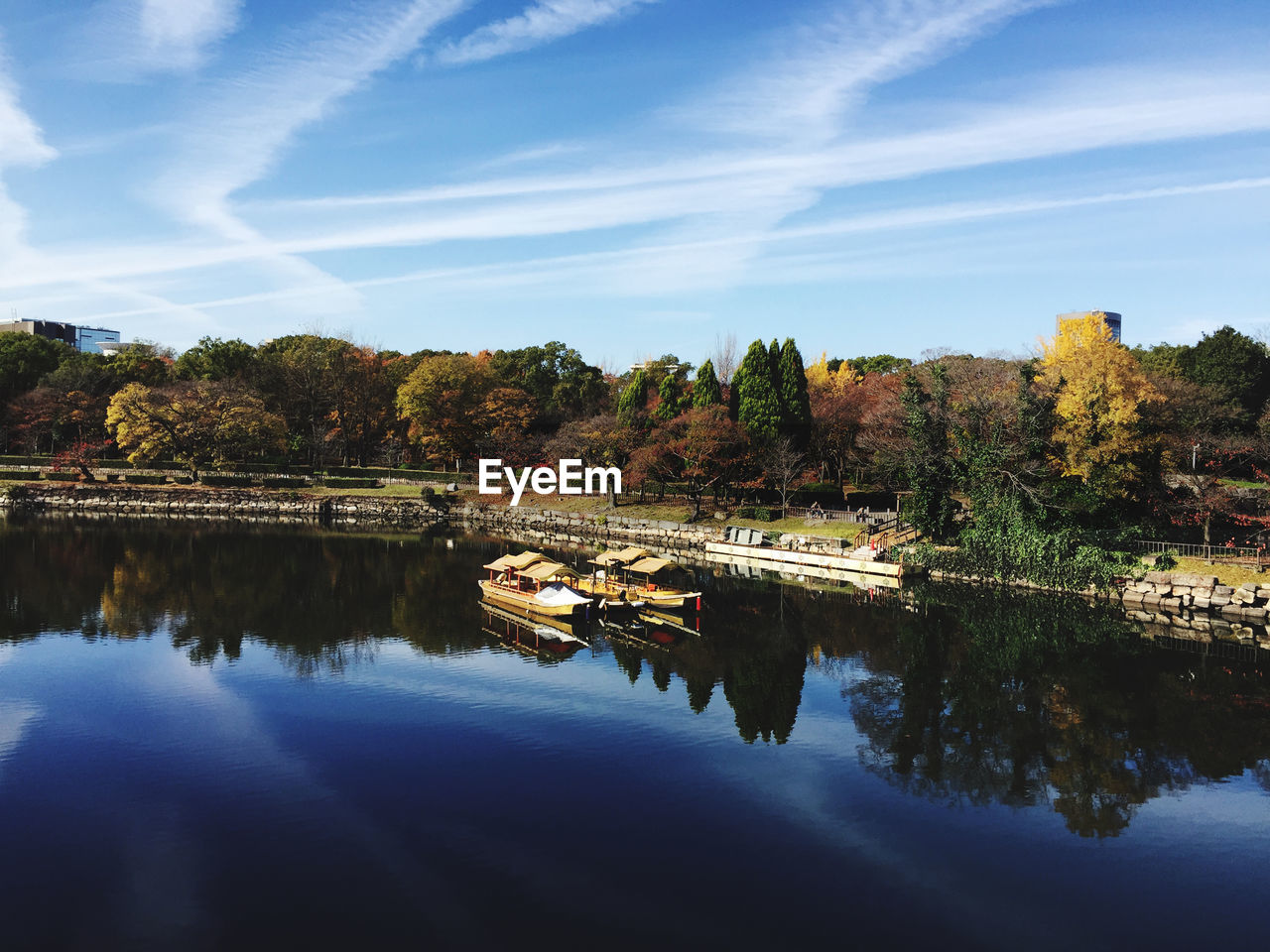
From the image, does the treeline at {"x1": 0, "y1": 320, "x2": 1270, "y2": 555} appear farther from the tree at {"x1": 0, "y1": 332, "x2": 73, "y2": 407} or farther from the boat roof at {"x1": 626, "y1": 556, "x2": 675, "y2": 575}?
the boat roof at {"x1": 626, "y1": 556, "x2": 675, "y2": 575}

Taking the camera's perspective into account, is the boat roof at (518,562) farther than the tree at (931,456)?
No

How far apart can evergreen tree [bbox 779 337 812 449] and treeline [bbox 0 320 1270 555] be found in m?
0.17

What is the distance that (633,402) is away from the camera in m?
69.8

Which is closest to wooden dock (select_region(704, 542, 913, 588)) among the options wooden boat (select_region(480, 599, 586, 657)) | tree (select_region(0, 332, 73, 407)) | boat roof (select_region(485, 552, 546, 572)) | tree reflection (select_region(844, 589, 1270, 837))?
tree reflection (select_region(844, 589, 1270, 837))

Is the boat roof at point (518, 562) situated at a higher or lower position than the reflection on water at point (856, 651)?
higher

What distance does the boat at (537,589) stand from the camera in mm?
34094

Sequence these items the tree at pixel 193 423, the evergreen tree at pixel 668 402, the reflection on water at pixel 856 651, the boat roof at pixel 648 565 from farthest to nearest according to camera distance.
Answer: the tree at pixel 193 423, the evergreen tree at pixel 668 402, the boat roof at pixel 648 565, the reflection on water at pixel 856 651

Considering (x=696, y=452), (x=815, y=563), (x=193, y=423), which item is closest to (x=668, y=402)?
(x=696, y=452)

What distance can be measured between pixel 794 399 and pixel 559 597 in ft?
114

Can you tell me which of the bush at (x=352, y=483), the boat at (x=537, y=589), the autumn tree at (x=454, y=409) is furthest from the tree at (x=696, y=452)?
the bush at (x=352, y=483)

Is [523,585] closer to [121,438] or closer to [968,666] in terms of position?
[968,666]

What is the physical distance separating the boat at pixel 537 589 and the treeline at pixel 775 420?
→ 821 inches

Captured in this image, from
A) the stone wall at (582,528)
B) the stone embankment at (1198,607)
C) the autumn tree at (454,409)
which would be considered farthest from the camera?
the autumn tree at (454,409)

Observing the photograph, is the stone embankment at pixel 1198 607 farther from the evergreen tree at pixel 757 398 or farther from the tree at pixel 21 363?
the tree at pixel 21 363
